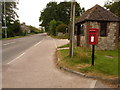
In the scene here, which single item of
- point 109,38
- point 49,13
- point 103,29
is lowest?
point 109,38

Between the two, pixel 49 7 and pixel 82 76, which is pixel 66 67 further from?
pixel 49 7

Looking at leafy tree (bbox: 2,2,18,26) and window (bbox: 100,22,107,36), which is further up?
leafy tree (bbox: 2,2,18,26)

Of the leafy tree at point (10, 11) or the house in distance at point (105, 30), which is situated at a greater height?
the leafy tree at point (10, 11)

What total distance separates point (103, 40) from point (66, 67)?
789 centimetres

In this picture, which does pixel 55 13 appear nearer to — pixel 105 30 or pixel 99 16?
pixel 99 16

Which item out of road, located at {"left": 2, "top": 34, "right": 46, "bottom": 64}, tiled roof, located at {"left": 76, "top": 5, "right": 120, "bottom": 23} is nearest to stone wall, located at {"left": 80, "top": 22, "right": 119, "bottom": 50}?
tiled roof, located at {"left": 76, "top": 5, "right": 120, "bottom": 23}

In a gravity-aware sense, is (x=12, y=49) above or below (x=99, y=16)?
below

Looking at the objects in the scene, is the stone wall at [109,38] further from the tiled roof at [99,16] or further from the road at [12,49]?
the road at [12,49]

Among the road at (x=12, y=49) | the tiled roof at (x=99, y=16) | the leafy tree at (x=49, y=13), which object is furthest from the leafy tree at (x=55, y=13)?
the tiled roof at (x=99, y=16)

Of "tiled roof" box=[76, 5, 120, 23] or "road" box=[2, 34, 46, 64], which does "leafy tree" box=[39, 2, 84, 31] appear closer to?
"road" box=[2, 34, 46, 64]

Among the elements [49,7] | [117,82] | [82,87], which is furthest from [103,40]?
[49,7]

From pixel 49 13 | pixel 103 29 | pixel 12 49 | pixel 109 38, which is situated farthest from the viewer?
pixel 49 13

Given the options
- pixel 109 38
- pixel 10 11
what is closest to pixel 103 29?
pixel 109 38

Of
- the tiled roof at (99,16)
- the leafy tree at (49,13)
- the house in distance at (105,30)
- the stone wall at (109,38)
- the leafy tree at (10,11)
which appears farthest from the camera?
the leafy tree at (49,13)
